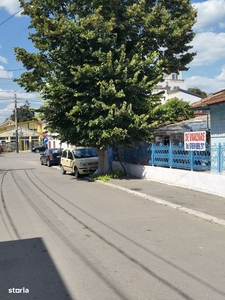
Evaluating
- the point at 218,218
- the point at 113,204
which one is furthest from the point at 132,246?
the point at 113,204

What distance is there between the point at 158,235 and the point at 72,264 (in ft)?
7.32

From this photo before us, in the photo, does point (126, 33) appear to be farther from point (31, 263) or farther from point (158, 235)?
point (31, 263)

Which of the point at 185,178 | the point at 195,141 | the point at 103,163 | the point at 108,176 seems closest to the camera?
the point at 195,141

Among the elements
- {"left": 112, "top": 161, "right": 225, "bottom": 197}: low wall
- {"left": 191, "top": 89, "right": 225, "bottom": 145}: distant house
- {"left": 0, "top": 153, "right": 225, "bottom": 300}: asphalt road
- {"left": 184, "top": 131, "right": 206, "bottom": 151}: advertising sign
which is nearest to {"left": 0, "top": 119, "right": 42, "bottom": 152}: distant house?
{"left": 112, "top": 161, "right": 225, "bottom": 197}: low wall

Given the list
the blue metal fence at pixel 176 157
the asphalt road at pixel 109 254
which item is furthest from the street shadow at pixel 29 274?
the blue metal fence at pixel 176 157

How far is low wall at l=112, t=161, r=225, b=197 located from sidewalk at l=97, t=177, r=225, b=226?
0.25 metres

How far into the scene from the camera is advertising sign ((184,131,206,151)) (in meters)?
11.9

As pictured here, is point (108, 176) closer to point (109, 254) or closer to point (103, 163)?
point (103, 163)

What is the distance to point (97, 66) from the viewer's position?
1473 centimetres

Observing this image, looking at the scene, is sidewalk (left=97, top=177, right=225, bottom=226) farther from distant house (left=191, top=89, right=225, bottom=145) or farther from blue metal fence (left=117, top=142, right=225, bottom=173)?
distant house (left=191, top=89, right=225, bottom=145)

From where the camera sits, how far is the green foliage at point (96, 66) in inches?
576

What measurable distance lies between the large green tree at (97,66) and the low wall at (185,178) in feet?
5.33

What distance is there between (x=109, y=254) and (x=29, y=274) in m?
1.42

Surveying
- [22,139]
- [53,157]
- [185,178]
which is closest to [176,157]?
[185,178]
